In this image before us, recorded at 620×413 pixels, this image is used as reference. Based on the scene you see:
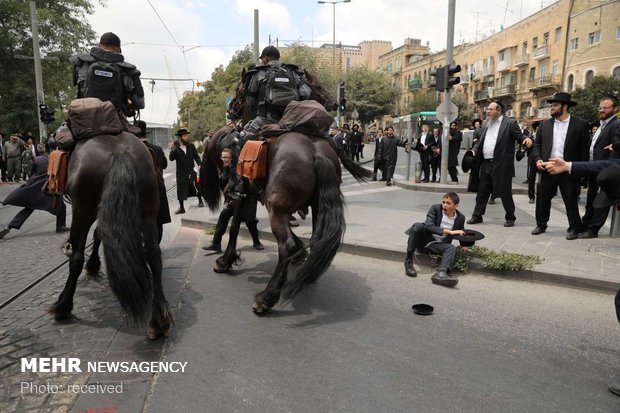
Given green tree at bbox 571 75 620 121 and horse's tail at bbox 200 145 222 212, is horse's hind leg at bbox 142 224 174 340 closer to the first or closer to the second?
horse's tail at bbox 200 145 222 212

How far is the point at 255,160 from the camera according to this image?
441 cm

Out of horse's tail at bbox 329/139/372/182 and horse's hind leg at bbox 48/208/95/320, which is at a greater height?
horse's tail at bbox 329/139/372/182

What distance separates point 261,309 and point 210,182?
2825 mm

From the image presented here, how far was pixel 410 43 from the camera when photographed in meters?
83.9

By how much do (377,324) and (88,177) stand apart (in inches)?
108

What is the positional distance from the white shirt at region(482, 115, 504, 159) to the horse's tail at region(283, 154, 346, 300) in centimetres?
491

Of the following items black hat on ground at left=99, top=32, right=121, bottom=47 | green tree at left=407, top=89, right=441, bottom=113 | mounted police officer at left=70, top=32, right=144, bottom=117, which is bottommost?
mounted police officer at left=70, top=32, right=144, bottom=117

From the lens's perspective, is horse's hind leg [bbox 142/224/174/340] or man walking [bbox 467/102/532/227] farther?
man walking [bbox 467/102/532/227]

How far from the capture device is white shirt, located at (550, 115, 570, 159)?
7191 millimetres

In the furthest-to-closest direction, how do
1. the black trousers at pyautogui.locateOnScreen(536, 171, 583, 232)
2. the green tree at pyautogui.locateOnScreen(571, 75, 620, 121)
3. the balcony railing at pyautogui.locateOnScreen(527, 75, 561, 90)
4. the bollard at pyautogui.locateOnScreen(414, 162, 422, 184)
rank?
the balcony railing at pyautogui.locateOnScreen(527, 75, 561, 90), the green tree at pyautogui.locateOnScreen(571, 75, 620, 121), the bollard at pyautogui.locateOnScreen(414, 162, 422, 184), the black trousers at pyautogui.locateOnScreen(536, 171, 583, 232)

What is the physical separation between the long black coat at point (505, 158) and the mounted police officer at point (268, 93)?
4.30 m

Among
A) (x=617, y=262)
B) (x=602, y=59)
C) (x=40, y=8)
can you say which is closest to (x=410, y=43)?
(x=602, y=59)

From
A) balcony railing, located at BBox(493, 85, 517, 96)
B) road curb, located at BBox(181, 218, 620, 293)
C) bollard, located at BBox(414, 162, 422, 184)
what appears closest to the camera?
road curb, located at BBox(181, 218, 620, 293)

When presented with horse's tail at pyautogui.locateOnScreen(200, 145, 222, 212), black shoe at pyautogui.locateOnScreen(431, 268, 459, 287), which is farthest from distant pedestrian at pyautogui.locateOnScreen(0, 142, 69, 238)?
black shoe at pyautogui.locateOnScreen(431, 268, 459, 287)
